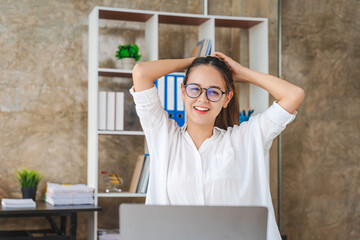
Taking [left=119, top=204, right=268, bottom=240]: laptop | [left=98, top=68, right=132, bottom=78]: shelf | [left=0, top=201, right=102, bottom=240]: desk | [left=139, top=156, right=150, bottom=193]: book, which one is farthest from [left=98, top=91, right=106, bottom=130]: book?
[left=119, top=204, right=268, bottom=240]: laptop

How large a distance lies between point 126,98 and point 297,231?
1.74 meters

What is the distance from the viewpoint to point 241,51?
13.3ft

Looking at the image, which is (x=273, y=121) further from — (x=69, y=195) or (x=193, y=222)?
(x=69, y=195)

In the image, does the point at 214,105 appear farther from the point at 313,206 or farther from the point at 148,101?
the point at 313,206

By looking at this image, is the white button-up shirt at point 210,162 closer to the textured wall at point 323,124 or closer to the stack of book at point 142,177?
the stack of book at point 142,177

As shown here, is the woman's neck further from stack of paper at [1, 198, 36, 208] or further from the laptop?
stack of paper at [1, 198, 36, 208]

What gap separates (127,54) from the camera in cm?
349

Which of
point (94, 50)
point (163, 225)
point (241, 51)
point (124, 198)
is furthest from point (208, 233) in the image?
point (241, 51)

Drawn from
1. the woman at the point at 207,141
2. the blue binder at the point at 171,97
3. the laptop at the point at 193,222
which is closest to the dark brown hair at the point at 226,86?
the woman at the point at 207,141

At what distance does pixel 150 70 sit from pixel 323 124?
269 cm

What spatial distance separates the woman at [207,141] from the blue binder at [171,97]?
147cm

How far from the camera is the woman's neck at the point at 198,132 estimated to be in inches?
73.4

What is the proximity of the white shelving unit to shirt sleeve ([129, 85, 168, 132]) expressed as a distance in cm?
155

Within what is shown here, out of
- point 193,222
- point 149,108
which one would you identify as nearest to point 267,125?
point 149,108
